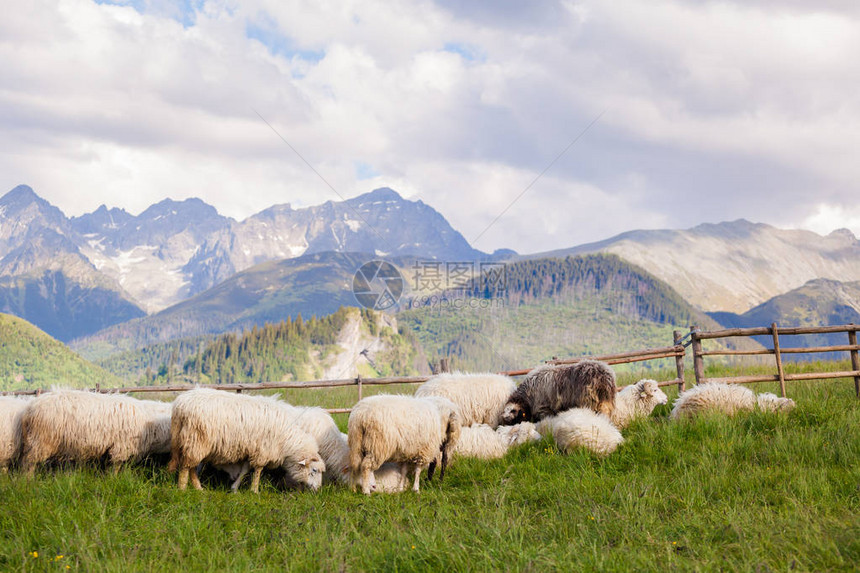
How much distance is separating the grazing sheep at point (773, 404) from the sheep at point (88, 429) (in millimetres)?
10246

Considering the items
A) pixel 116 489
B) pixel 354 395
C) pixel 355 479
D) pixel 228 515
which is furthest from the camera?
pixel 354 395

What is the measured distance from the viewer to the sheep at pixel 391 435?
9.03m

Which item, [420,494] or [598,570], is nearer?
[598,570]

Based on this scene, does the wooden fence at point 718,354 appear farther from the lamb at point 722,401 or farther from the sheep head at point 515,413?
the sheep head at point 515,413

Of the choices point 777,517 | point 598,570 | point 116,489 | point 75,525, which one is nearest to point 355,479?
point 116,489

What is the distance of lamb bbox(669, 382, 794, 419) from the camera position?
11.2m

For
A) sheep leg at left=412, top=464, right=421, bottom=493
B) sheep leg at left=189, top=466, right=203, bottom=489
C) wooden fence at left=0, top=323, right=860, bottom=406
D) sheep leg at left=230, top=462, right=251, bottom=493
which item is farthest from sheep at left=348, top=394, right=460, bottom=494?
wooden fence at left=0, top=323, right=860, bottom=406

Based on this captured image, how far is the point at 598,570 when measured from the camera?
5.10 metres

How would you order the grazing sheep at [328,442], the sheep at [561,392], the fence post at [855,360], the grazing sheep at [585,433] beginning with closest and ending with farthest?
1. the grazing sheep at [585,433]
2. the grazing sheep at [328,442]
3. the sheep at [561,392]
4. the fence post at [855,360]

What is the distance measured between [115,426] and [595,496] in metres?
6.99

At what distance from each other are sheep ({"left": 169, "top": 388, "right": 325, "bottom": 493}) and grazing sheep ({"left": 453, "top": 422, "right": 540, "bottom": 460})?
257cm

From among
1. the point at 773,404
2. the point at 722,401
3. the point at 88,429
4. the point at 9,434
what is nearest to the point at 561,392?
the point at 722,401

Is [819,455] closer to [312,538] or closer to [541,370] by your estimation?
[541,370]

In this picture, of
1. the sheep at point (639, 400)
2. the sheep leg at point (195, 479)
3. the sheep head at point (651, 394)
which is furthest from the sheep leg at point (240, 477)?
the sheep head at point (651, 394)
